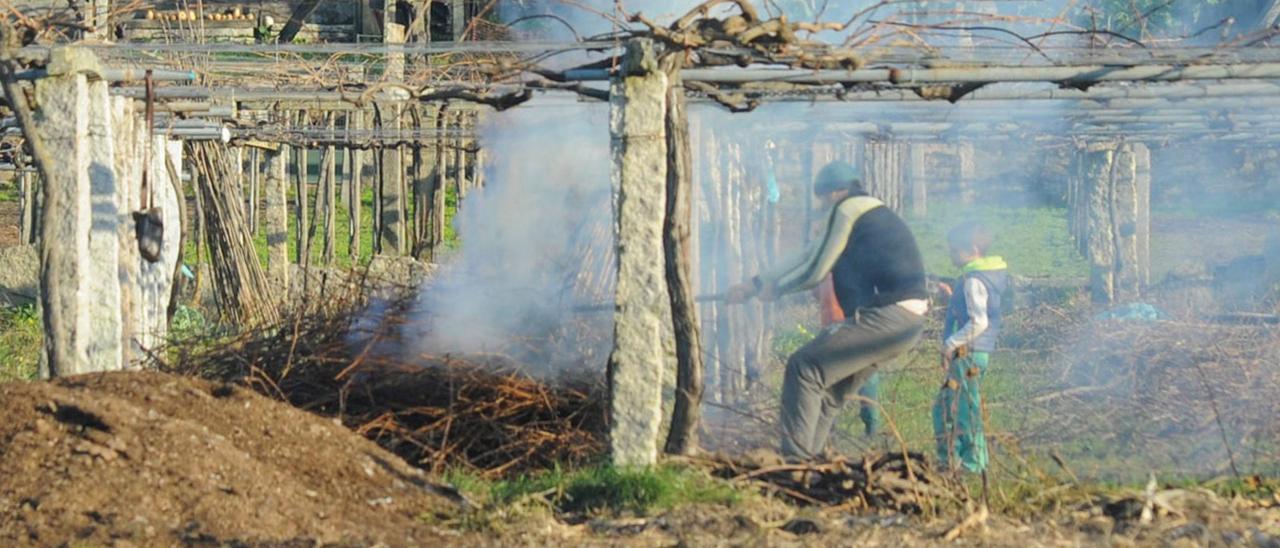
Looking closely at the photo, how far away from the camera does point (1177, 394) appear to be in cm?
1177

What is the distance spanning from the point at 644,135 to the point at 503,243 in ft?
14.5

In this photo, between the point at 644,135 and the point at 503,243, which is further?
the point at 503,243

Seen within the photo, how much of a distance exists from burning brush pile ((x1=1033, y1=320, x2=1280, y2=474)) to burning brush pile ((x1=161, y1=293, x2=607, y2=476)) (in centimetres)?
363

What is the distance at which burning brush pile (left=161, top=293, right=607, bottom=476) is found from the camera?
9.02 metres

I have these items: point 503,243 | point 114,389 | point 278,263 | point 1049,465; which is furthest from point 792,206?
point 114,389

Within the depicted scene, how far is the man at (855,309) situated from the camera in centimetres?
898

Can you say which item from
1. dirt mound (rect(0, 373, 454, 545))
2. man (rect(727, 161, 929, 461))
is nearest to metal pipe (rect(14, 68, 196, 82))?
dirt mound (rect(0, 373, 454, 545))

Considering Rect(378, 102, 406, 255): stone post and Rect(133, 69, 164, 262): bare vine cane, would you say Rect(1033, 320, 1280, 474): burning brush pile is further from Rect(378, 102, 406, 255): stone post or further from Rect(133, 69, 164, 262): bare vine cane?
Rect(378, 102, 406, 255): stone post

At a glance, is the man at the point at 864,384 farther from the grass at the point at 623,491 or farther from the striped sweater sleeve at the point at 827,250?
the grass at the point at 623,491

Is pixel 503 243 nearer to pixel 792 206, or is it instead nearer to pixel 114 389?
pixel 114 389

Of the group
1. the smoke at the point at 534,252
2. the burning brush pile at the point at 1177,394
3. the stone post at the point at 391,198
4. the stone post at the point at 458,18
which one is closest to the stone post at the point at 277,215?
the stone post at the point at 391,198

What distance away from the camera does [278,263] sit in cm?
1939

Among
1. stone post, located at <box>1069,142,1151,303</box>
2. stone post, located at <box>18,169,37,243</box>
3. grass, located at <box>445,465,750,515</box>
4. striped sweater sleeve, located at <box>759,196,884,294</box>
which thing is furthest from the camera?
stone post, located at <box>18,169,37,243</box>

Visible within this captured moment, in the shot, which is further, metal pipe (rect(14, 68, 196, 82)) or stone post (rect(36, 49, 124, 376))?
metal pipe (rect(14, 68, 196, 82))
